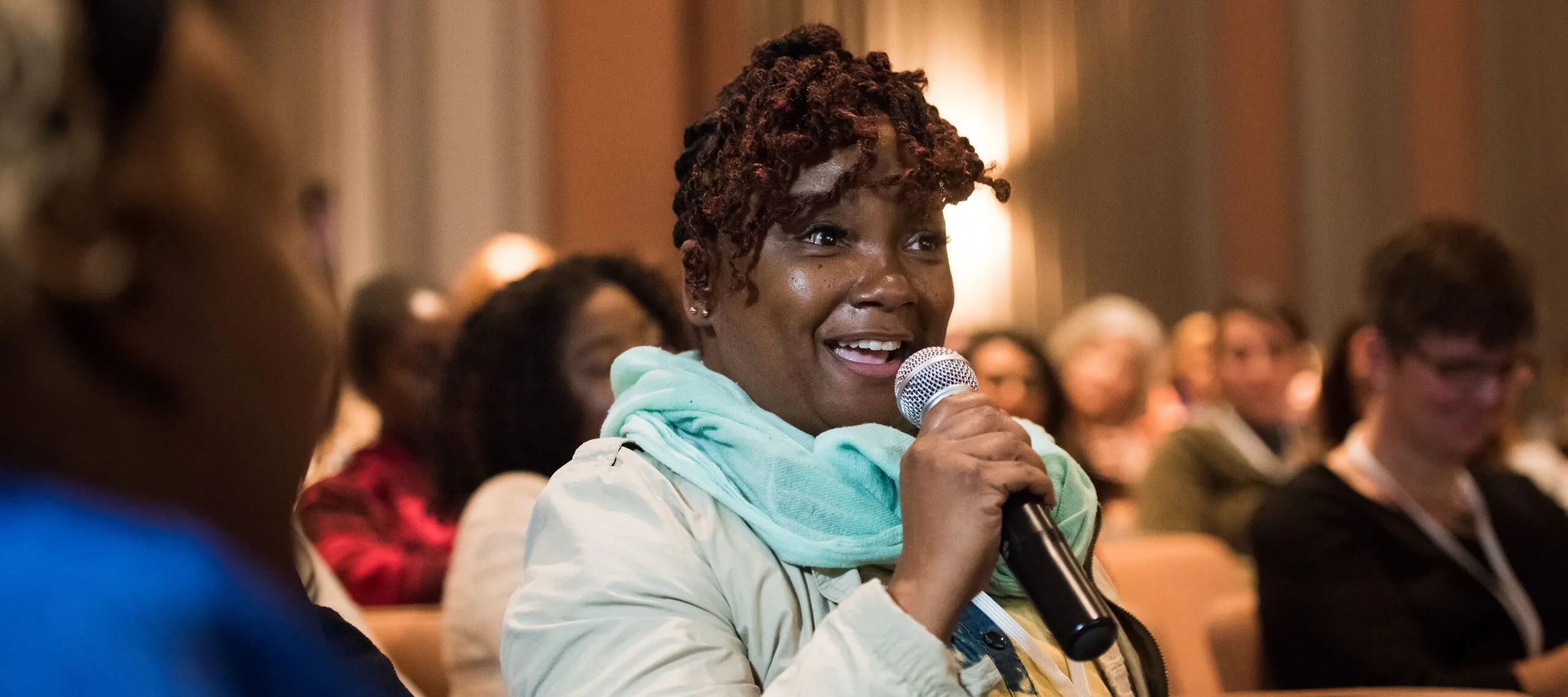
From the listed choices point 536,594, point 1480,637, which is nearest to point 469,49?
point 1480,637

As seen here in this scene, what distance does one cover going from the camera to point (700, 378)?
1.30m

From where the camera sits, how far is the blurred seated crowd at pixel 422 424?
1.35 ft

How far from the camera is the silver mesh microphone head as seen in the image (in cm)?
118

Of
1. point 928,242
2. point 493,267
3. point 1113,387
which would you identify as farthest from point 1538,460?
point 928,242

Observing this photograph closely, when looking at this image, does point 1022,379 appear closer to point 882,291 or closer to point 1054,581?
point 882,291

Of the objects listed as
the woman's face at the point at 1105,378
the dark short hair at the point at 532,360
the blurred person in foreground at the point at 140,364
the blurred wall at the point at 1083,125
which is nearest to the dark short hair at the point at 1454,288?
the dark short hair at the point at 532,360

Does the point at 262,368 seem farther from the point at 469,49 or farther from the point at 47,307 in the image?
the point at 469,49

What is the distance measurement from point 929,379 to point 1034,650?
0.83 ft

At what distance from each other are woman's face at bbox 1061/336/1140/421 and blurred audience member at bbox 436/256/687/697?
2.82 meters

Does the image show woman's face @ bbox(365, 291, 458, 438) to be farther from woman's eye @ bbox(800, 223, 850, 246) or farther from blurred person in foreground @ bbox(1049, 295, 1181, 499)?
blurred person in foreground @ bbox(1049, 295, 1181, 499)

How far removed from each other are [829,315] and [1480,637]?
157 centimetres

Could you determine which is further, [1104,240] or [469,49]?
[1104,240]

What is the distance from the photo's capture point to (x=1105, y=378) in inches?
193

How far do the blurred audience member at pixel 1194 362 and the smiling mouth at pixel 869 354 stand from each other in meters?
3.93
